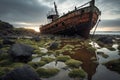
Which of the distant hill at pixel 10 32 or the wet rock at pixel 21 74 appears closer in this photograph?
the wet rock at pixel 21 74

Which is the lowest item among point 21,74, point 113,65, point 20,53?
point 113,65

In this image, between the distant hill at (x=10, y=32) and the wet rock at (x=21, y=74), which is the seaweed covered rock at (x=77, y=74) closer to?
the wet rock at (x=21, y=74)

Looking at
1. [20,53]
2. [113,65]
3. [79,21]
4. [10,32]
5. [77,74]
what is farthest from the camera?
[10,32]

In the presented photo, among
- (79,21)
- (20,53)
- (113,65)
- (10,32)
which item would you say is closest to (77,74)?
(113,65)

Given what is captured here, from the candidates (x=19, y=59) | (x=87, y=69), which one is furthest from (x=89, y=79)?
(x=19, y=59)

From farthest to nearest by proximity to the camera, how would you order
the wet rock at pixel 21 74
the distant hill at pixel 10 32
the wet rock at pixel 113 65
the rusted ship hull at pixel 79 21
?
the distant hill at pixel 10 32
the rusted ship hull at pixel 79 21
the wet rock at pixel 113 65
the wet rock at pixel 21 74

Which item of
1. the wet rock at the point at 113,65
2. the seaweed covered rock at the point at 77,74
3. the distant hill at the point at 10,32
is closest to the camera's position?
the seaweed covered rock at the point at 77,74

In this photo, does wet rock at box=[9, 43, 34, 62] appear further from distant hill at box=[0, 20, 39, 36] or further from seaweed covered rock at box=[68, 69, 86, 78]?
distant hill at box=[0, 20, 39, 36]

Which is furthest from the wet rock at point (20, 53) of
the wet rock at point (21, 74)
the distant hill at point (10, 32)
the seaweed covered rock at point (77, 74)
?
the distant hill at point (10, 32)

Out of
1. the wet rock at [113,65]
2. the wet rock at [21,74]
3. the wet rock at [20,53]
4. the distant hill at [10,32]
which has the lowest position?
the wet rock at [113,65]

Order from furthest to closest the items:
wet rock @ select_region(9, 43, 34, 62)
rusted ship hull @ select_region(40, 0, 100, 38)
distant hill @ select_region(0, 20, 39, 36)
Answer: distant hill @ select_region(0, 20, 39, 36) < rusted ship hull @ select_region(40, 0, 100, 38) < wet rock @ select_region(9, 43, 34, 62)

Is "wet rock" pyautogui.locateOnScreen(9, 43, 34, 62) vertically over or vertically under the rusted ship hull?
under

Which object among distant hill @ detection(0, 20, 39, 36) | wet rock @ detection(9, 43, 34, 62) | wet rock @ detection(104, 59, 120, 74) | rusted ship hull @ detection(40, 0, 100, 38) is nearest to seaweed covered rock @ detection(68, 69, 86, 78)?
wet rock @ detection(104, 59, 120, 74)

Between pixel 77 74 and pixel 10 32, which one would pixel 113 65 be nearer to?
pixel 77 74
